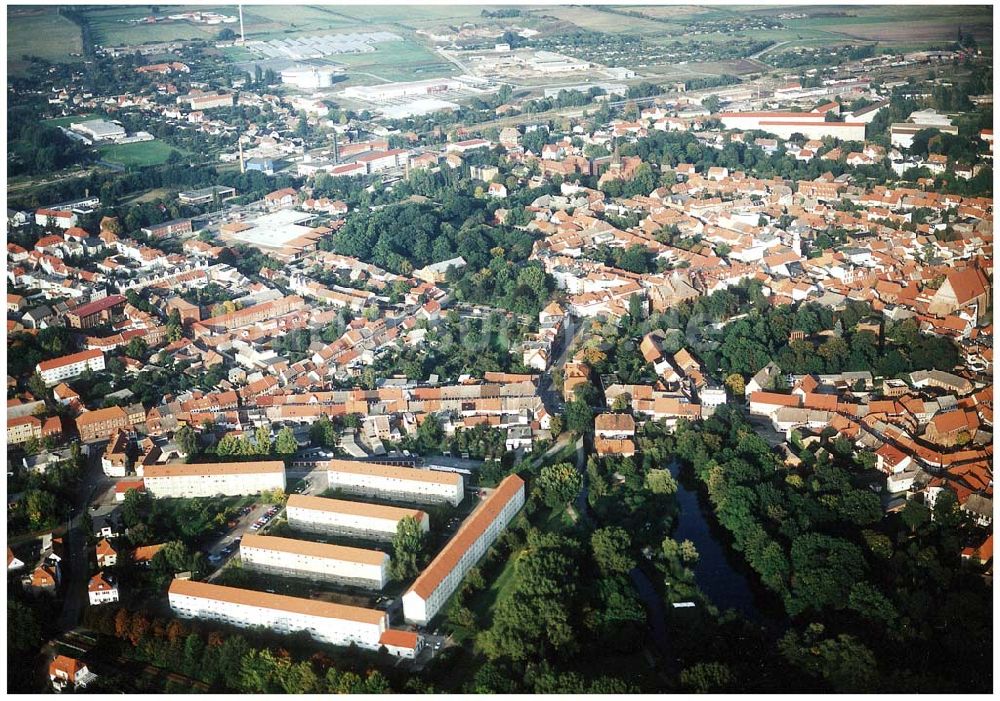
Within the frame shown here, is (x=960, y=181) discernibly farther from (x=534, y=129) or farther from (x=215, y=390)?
(x=215, y=390)

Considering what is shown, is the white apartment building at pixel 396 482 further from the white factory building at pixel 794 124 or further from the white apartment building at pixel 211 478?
the white factory building at pixel 794 124

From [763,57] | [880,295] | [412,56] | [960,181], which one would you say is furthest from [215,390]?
[763,57]

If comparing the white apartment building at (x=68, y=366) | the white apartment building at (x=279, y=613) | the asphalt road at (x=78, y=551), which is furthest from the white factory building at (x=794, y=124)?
the white apartment building at (x=279, y=613)

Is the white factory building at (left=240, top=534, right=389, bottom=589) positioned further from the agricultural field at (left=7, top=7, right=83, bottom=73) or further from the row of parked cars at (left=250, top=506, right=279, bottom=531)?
the agricultural field at (left=7, top=7, right=83, bottom=73)

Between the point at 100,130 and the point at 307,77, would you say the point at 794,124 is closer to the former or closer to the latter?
the point at 307,77

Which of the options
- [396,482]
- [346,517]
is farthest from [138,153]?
[346,517]

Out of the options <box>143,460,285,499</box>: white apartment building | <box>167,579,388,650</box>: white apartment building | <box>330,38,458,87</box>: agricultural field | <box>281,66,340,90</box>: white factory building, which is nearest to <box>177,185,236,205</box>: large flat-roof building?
<box>281,66,340,90</box>: white factory building
